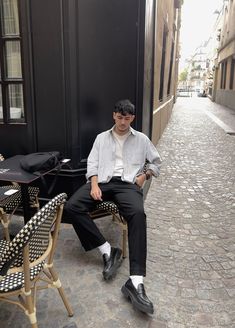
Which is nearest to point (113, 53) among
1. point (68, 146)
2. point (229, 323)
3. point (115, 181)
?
point (68, 146)

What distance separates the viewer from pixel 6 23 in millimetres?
3895

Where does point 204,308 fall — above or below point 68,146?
below

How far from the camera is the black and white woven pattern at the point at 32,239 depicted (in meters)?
1.85

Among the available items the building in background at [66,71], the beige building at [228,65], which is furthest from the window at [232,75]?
the building in background at [66,71]

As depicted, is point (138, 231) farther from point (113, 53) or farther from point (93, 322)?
point (113, 53)

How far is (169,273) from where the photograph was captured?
3172 mm

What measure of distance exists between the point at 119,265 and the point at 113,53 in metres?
2.37

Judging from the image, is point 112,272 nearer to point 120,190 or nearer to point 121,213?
point 121,213

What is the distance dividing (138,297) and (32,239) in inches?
40.2

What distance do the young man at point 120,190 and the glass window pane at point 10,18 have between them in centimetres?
167

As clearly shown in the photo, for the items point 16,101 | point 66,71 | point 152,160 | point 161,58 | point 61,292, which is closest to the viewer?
point 61,292

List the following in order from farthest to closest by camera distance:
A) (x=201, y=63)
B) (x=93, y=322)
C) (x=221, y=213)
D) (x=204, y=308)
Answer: (x=201, y=63), (x=221, y=213), (x=204, y=308), (x=93, y=322)

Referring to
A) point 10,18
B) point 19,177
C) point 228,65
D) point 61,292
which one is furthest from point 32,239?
point 228,65

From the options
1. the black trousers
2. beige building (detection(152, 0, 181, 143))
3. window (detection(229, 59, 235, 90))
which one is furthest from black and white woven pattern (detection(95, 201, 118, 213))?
window (detection(229, 59, 235, 90))
